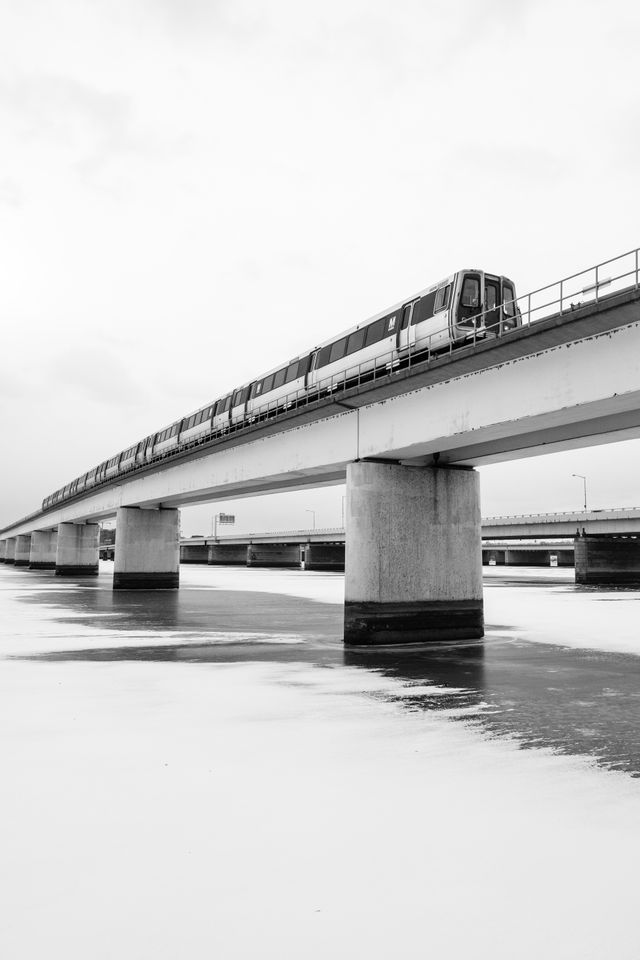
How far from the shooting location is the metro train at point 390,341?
2242 cm

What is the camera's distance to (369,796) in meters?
7.43

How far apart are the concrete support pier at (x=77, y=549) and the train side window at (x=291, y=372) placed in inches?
1927

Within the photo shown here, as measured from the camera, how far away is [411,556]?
2131 centimetres

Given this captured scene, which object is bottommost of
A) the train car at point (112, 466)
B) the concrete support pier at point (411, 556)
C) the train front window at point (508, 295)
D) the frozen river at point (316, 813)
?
the frozen river at point (316, 813)

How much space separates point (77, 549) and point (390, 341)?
59.7 meters

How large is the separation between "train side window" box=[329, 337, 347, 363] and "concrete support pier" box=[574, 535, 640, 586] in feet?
174

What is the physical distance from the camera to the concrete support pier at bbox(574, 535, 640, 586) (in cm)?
7406

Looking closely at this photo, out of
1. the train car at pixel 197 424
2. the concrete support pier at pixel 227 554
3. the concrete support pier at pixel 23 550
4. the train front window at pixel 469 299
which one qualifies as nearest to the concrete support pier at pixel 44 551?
the concrete support pier at pixel 23 550

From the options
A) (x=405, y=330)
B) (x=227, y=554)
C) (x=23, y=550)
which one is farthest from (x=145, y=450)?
(x=227, y=554)

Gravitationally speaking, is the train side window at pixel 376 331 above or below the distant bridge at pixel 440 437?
above

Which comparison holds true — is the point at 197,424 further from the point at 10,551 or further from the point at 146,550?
the point at 10,551

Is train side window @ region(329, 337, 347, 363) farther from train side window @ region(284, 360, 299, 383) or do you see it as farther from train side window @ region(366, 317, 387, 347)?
train side window @ region(284, 360, 299, 383)

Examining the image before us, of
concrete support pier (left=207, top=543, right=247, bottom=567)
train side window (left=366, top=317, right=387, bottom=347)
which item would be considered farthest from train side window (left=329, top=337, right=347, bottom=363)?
concrete support pier (left=207, top=543, right=247, bottom=567)

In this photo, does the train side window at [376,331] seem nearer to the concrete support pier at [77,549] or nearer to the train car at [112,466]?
the train car at [112,466]
